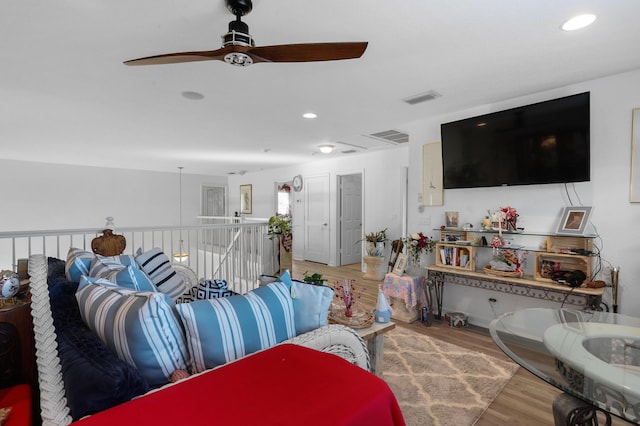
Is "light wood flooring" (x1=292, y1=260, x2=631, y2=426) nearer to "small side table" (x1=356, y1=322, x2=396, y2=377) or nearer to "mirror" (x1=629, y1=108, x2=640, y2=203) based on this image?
"small side table" (x1=356, y1=322, x2=396, y2=377)

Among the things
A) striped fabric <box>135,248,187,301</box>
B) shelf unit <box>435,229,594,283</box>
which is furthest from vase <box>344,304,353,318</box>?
shelf unit <box>435,229,594,283</box>

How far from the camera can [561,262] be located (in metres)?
2.77

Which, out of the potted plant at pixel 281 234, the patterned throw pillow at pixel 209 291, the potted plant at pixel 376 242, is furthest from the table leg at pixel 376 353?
the potted plant at pixel 376 242

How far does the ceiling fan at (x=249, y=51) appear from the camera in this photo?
4.94 feet

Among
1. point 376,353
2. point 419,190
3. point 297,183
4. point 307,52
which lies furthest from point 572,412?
point 297,183

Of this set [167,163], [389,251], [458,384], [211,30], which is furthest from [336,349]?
[167,163]

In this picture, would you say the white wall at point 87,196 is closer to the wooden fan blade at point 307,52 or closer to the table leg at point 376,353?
the wooden fan blade at point 307,52

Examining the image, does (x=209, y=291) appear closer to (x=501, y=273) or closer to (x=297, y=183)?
(x=501, y=273)

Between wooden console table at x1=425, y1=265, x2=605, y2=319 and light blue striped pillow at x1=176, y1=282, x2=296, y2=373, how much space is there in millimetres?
2454

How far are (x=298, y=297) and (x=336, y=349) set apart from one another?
26 cm

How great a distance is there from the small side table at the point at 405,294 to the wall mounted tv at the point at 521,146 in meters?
1.15

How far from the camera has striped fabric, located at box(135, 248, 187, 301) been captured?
2254 mm

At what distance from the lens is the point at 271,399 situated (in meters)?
0.80

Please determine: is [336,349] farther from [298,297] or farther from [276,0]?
[276,0]
